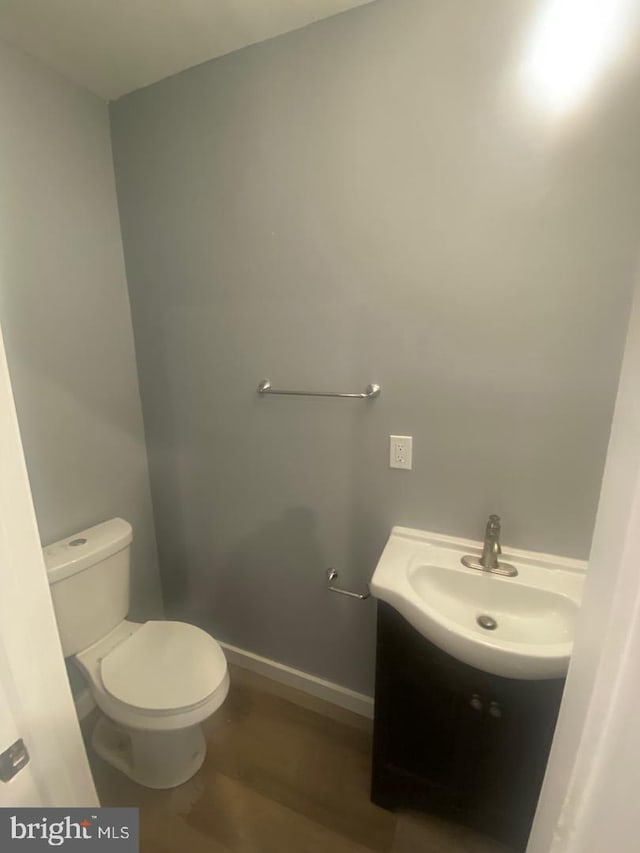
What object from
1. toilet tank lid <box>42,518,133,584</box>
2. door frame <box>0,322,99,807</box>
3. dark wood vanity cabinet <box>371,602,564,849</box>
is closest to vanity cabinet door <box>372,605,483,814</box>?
dark wood vanity cabinet <box>371,602,564,849</box>

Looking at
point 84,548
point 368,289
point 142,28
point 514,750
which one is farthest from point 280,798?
point 142,28

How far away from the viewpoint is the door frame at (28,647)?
0.46 metres

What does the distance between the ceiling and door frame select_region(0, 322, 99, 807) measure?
1.26 meters

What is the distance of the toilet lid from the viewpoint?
117 centimetres

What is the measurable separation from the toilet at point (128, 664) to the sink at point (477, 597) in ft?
2.28

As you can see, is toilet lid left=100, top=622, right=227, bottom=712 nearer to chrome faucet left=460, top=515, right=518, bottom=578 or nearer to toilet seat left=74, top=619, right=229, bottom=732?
toilet seat left=74, top=619, right=229, bottom=732

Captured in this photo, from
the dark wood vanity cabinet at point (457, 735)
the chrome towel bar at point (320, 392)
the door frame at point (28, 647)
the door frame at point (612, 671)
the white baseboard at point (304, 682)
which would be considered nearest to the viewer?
the door frame at point (612, 671)

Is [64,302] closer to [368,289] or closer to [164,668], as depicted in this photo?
[368,289]

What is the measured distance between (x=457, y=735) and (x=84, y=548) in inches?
52.6

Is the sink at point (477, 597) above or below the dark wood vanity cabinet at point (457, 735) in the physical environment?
above

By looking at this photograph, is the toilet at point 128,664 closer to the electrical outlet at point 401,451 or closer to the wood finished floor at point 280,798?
the wood finished floor at point 280,798

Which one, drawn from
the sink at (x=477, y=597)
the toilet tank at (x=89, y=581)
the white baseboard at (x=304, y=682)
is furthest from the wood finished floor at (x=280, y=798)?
the sink at (x=477, y=597)

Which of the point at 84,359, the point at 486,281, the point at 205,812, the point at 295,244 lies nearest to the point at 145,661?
the point at 205,812

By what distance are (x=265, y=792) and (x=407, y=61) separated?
2312 millimetres
